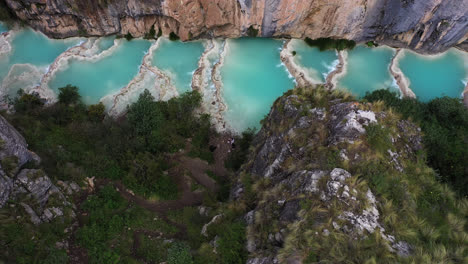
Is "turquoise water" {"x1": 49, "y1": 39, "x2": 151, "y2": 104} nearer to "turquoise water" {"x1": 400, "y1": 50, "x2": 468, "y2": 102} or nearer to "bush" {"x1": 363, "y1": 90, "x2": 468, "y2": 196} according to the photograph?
"bush" {"x1": 363, "y1": 90, "x2": 468, "y2": 196}

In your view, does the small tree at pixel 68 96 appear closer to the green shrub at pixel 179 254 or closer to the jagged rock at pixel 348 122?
the green shrub at pixel 179 254

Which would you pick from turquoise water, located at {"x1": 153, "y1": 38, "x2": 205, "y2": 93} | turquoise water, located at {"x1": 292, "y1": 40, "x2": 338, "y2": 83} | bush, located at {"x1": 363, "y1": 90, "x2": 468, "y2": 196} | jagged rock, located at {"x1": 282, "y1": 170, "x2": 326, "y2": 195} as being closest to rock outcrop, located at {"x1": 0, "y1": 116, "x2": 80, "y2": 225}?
jagged rock, located at {"x1": 282, "y1": 170, "x2": 326, "y2": 195}

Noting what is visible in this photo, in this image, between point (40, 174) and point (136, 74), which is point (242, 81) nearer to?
point (136, 74)

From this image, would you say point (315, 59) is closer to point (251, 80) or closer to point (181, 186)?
point (251, 80)

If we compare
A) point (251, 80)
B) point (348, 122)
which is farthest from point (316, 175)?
point (251, 80)

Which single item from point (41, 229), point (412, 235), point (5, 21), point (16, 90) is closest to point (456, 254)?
point (412, 235)

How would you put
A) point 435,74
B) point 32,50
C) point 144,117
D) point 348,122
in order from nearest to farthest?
point 348,122, point 144,117, point 32,50, point 435,74
